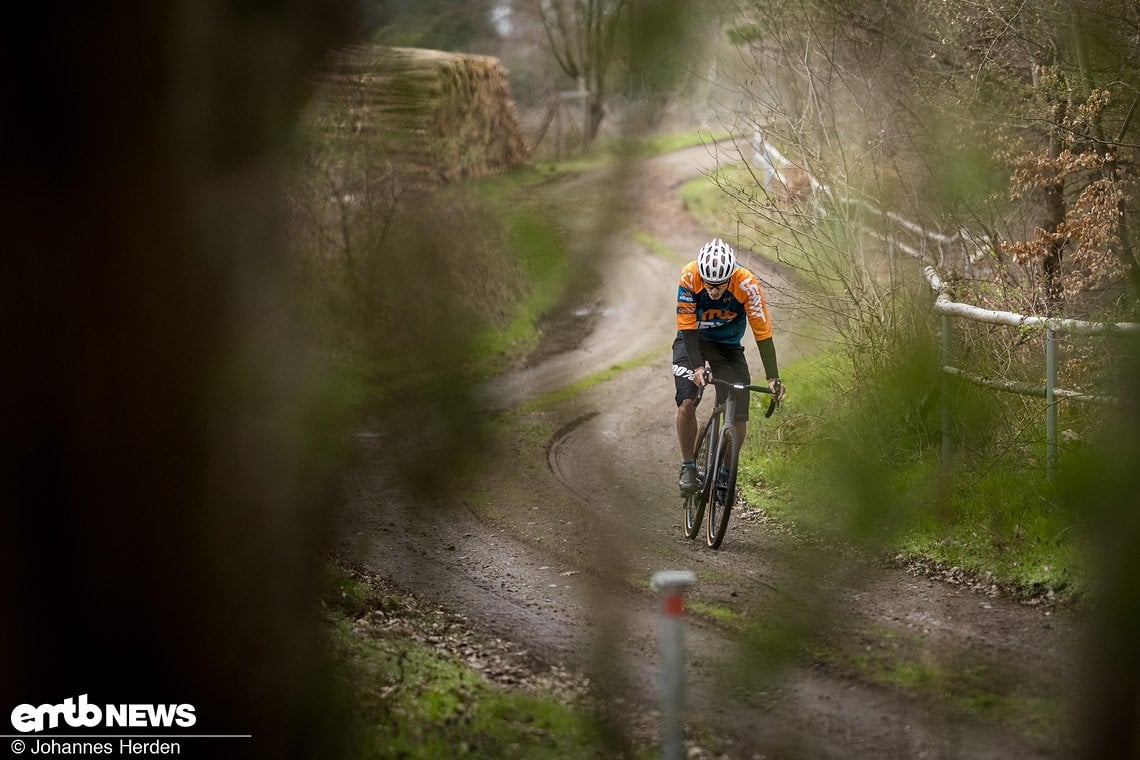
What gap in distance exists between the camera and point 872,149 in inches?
283

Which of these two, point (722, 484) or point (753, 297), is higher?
point (753, 297)

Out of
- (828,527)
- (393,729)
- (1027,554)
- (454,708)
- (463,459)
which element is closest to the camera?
(463,459)

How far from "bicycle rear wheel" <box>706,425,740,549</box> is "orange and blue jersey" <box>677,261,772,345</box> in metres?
0.69

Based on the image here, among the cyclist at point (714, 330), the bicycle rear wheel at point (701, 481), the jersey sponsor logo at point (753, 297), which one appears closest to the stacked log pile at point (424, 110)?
the cyclist at point (714, 330)

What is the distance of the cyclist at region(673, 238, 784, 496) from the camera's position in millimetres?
6953

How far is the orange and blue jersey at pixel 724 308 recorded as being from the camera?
23.2ft

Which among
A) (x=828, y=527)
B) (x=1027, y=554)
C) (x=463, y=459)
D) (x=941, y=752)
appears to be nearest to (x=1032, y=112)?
(x=1027, y=554)

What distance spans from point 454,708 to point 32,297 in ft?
10.7

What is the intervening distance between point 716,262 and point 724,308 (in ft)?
1.71

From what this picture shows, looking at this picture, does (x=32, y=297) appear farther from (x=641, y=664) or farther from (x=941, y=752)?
(x=941, y=752)

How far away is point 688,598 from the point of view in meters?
6.11

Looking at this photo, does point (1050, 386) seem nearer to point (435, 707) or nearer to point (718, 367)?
point (718, 367)

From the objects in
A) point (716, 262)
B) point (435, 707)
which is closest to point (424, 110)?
point (435, 707)

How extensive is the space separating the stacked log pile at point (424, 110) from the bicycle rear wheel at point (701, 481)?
5.63m
